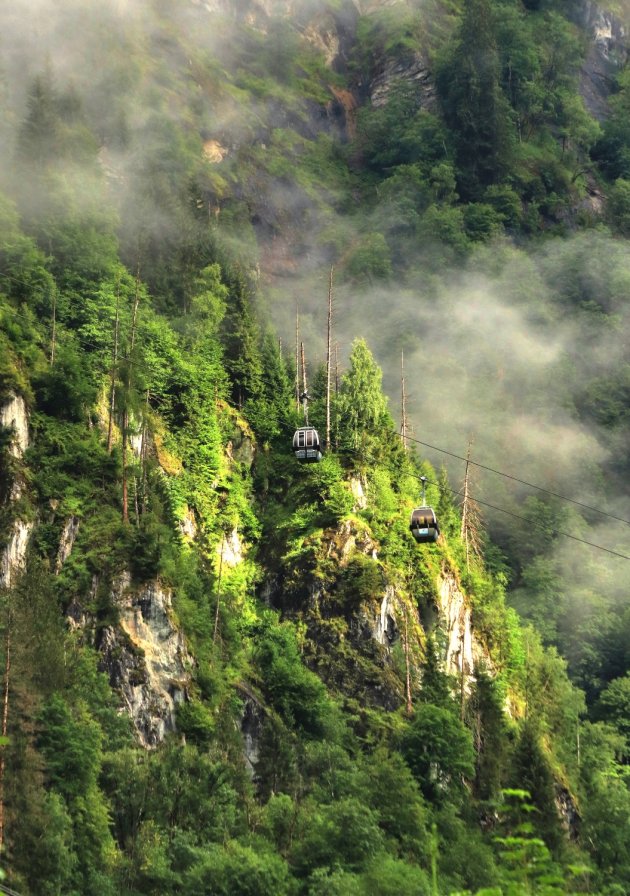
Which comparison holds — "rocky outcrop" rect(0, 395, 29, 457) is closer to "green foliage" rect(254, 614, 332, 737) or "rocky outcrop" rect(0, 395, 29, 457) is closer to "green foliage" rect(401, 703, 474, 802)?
"green foliage" rect(254, 614, 332, 737)

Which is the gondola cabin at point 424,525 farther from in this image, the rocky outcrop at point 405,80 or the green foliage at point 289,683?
the rocky outcrop at point 405,80

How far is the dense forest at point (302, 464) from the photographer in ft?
177

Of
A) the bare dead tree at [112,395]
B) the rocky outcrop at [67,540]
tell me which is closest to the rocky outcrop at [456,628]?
the bare dead tree at [112,395]

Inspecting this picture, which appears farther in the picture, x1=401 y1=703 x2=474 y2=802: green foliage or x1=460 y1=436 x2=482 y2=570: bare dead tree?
x1=460 y1=436 x2=482 y2=570: bare dead tree

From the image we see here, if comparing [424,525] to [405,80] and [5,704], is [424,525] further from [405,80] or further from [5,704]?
[405,80]

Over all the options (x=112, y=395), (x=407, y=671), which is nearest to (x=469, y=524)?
(x=407, y=671)

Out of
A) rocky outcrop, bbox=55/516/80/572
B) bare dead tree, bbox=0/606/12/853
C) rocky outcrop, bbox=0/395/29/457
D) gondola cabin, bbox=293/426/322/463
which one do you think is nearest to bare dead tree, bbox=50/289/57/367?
rocky outcrop, bbox=0/395/29/457

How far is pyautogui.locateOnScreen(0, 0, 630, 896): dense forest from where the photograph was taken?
177 ft

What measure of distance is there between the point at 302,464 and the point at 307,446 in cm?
2350

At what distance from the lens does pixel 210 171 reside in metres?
132

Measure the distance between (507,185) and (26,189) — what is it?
77622 millimetres

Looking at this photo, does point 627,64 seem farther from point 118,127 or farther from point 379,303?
point 118,127

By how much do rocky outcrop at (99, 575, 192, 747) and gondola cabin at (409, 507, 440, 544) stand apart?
1736 cm

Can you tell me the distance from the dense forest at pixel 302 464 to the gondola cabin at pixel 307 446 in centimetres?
1258
